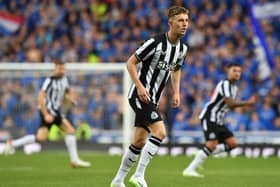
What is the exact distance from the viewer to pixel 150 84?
9938 millimetres

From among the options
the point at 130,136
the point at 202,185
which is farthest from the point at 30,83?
the point at 202,185

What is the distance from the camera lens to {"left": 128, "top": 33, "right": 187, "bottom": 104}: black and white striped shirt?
984cm

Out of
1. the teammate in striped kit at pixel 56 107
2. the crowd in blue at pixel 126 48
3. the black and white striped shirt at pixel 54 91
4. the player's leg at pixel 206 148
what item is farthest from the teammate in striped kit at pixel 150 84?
the crowd in blue at pixel 126 48

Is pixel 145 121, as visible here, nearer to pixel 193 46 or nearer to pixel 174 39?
pixel 174 39

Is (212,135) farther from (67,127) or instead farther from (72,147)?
(67,127)

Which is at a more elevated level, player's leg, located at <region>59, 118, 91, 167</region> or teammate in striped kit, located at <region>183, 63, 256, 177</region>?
A: teammate in striped kit, located at <region>183, 63, 256, 177</region>

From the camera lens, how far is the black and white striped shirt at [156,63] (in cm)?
984

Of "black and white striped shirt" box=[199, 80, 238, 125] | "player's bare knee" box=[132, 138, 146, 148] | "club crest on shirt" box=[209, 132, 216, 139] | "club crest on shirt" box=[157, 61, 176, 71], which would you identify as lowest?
"club crest on shirt" box=[209, 132, 216, 139]

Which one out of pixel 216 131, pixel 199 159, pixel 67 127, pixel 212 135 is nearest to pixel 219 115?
pixel 216 131

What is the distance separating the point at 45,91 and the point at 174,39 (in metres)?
6.25

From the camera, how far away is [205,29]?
82.1ft

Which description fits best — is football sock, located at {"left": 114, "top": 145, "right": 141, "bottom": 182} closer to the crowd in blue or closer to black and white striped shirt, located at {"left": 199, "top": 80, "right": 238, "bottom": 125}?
black and white striped shirt, located at {"left": 199, "top": 80, "right": 238, "bottom": 125}

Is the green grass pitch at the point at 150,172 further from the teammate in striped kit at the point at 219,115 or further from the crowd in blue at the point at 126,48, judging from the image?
the crowd in blue at the point at 126,48

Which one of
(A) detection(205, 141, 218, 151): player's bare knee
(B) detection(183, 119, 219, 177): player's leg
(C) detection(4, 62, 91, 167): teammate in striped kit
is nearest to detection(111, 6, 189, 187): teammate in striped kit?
(B) detection(183, 119, 219, 177): player's leg
